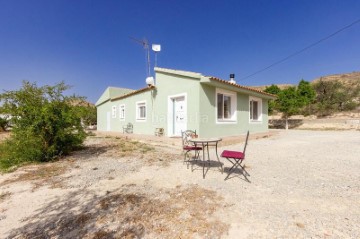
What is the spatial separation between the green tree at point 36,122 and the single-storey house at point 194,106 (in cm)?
490

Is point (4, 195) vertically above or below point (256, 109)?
below

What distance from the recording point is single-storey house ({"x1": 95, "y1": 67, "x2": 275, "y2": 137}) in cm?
922

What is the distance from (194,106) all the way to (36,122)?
240 inches

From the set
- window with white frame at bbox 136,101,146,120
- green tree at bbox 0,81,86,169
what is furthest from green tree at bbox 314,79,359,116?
green tree at bbox 0,81,86,169

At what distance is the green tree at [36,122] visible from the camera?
19.6ft

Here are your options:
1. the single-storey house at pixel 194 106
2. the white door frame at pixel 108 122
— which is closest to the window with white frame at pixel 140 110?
the single-storey house at pixel 194 106

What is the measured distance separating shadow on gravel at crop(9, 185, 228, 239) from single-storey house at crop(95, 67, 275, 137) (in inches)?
227

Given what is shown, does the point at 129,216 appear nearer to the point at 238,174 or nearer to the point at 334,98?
the point at 238,174

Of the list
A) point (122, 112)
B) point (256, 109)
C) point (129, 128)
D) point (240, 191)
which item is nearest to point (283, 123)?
point (256, 109)

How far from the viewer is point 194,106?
9195 mm

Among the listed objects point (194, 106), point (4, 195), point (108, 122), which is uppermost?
point (194, 106)

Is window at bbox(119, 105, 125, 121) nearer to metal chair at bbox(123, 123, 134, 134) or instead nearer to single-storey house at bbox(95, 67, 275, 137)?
single-storey house at bbox(95, 67, 275, 137)

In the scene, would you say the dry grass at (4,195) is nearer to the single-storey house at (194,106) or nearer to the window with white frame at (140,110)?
the single-storey house at (194,106)

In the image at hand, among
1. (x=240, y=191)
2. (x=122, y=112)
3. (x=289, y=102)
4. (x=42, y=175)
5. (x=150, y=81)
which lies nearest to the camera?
(x=240, y=191)
